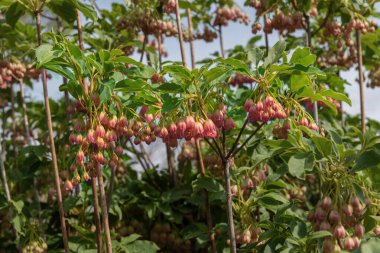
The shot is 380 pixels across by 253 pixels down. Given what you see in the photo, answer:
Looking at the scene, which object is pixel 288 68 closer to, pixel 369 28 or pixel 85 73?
pixel 85 73

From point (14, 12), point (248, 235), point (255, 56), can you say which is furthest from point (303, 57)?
point (14, 12)

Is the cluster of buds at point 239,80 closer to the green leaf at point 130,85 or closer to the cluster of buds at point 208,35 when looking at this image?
the cluster of buds at point 208,35

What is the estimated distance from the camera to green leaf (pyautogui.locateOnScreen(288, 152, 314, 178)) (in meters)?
2.69

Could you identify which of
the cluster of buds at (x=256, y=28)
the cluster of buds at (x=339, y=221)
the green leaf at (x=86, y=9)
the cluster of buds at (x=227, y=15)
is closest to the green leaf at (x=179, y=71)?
the cluster of buds at (x=339, y=221)

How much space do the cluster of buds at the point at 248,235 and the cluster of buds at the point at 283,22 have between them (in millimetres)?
1610

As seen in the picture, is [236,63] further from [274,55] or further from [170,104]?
[170,104]

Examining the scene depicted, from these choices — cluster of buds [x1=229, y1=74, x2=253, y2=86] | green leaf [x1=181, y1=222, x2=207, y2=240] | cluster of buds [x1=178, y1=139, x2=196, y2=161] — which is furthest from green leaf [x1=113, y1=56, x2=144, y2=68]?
cluster of buds [x1=229, y1=74, x2=253, y2=86]

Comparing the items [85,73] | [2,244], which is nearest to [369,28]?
[85,73]

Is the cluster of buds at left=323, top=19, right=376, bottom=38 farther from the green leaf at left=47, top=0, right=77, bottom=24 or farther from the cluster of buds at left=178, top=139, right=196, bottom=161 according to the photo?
the green leaf at left=47, top=0, right=77, bottom=24

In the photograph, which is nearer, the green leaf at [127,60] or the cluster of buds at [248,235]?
the green leaf at [127,60]

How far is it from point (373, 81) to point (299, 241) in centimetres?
363

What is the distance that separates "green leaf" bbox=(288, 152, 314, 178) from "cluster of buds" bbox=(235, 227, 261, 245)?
0.73 meters

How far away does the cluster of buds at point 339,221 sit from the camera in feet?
8.63

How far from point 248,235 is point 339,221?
79 centimetres
